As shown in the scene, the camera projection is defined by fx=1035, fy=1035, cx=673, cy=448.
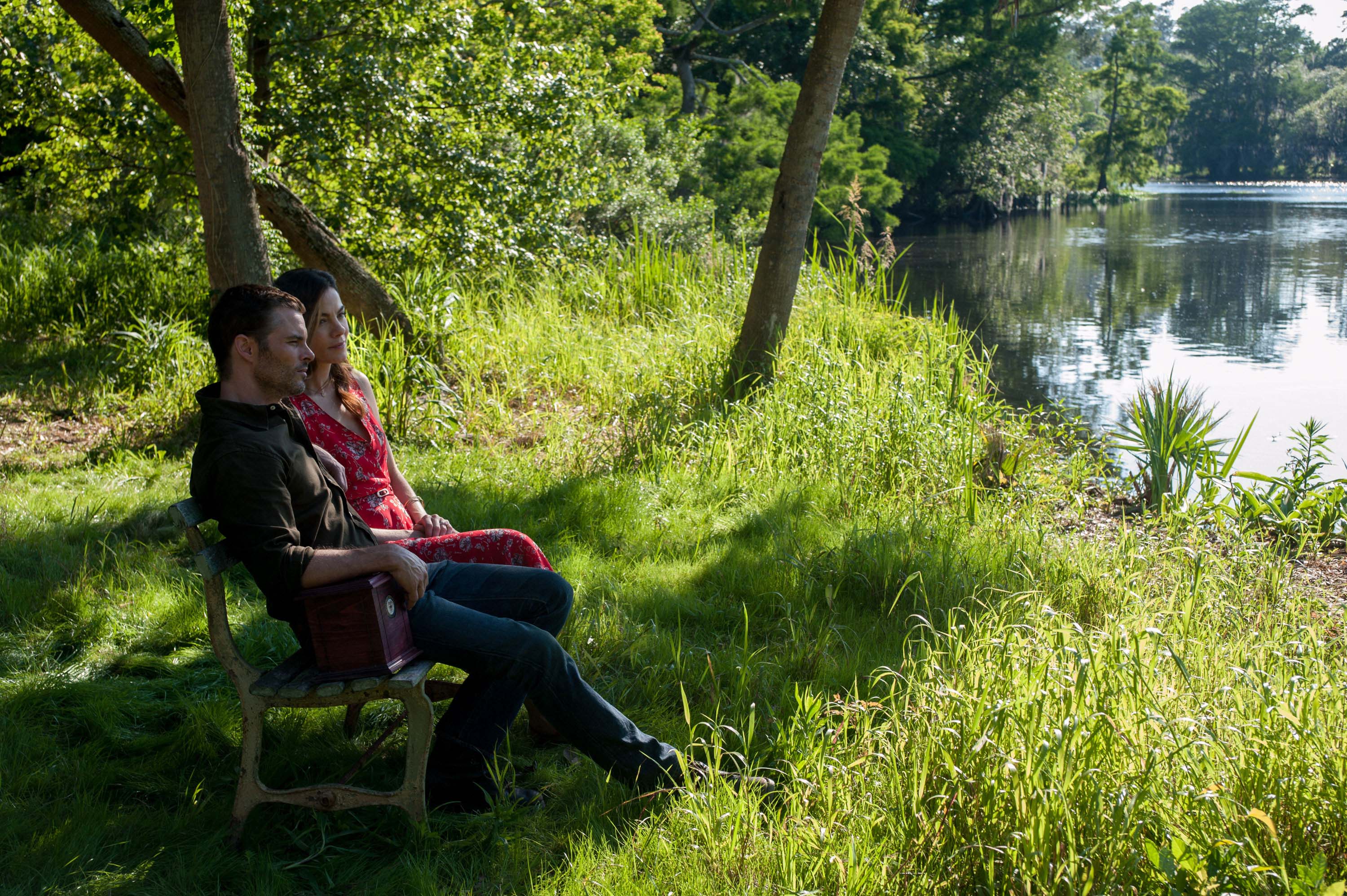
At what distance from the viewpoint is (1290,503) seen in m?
6.33

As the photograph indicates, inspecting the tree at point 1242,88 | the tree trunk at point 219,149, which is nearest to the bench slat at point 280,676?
the tree trunk at point 219,149

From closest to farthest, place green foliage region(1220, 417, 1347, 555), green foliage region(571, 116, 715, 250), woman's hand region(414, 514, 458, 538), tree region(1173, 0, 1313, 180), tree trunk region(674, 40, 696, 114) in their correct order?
1. woman's hand region(414, 514, 458, 538)
2. green foliage region(1220, 417, 1347, 555)
3. green foliage region(571, 116, 715, 250)
4. tree trunk region(674, 40, 696, 114)
5. tree region(1173, 0, 1313, 180)

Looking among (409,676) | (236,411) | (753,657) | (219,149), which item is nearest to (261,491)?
(236,411)

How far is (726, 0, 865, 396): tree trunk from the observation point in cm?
665

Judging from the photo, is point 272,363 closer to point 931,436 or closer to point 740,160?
point 931,436

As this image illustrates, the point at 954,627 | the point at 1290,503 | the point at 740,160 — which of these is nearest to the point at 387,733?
the point at 954,627

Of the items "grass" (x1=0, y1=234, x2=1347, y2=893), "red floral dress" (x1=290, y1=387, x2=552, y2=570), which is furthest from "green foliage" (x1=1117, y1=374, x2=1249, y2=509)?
"red floral dress" (x1=290, y1=387, x2=552, y2=570)

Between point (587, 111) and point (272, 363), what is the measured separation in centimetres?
818

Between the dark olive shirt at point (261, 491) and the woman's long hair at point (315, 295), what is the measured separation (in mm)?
687

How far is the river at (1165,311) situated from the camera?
35.3ft

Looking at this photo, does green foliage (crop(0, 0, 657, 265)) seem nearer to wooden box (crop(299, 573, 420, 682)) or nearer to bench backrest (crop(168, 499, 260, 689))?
bench backrest (crop(168, 499, 260, 689))

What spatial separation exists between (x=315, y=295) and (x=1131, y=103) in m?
58.8

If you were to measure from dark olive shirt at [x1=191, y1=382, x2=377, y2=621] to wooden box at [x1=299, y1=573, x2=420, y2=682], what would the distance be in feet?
0.25

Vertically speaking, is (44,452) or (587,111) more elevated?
(587,111)
